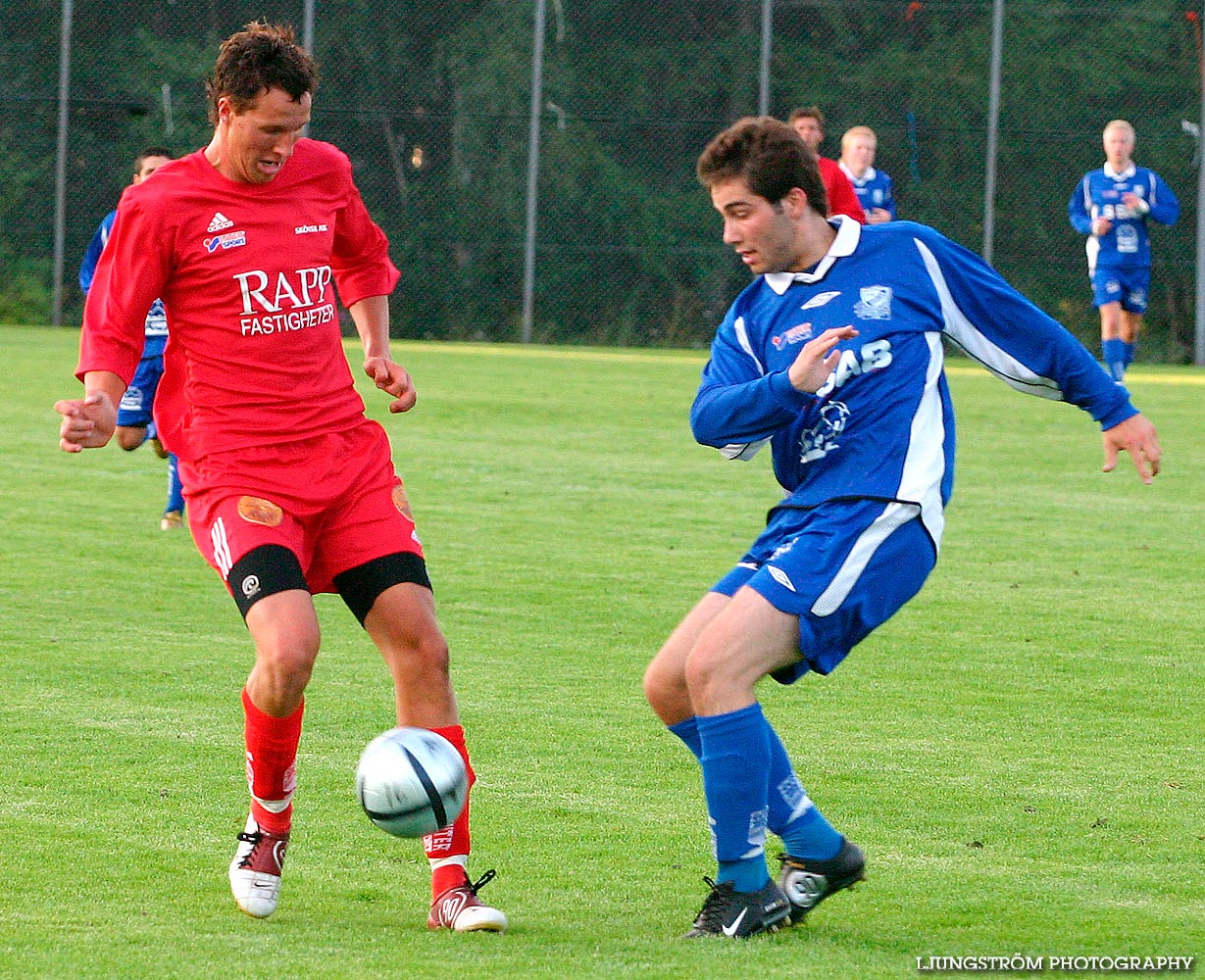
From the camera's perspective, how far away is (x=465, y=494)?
11.3m

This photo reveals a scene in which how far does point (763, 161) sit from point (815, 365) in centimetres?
53

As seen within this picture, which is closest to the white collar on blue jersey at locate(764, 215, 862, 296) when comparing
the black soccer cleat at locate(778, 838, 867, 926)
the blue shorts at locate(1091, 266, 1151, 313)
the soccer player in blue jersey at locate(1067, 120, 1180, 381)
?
the black soccer cleat at locate(778, 838, 867, 926)

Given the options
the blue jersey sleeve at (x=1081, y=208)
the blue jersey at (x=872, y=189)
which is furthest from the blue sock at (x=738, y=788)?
the blue jersey sleeve at (x=1081, y=208)

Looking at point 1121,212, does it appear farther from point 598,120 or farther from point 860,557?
point 860,557

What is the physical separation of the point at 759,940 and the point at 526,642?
338 centimetres

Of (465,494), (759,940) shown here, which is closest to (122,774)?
(759,940)

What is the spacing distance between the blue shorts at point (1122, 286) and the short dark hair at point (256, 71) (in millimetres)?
14676

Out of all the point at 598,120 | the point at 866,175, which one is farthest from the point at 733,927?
the point at 598,120

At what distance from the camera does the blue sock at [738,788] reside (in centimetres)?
405

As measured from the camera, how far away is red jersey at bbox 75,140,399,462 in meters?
4.42

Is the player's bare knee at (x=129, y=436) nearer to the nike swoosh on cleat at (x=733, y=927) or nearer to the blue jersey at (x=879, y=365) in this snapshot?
the blue jersey at (x=879, y=365)

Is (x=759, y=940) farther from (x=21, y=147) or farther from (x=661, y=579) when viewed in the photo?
(x=21, y=147)

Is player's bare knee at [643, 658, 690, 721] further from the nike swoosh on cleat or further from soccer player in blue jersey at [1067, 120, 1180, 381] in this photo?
soccer player in blue jersey at [1067, 120, 1180, 381]

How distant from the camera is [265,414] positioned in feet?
14.7
